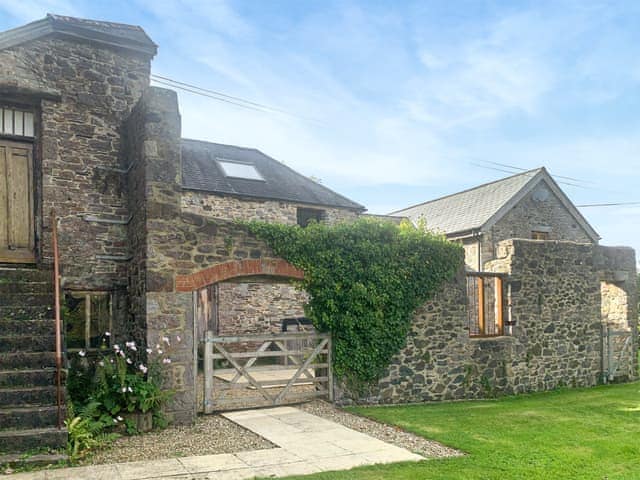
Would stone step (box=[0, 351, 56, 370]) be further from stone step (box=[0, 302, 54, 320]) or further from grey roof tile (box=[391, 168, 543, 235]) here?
grey roof tile (box=[391, 168, 543, 235])

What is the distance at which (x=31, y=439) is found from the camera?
6.17 metres

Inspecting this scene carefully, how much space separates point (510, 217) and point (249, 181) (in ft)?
29.1

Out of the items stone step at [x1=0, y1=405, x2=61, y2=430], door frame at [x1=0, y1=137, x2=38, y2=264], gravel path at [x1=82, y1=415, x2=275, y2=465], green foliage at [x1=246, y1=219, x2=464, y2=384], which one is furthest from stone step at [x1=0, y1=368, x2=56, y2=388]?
green foliage at [x1=246, y1=219, x2=464, y2=384]

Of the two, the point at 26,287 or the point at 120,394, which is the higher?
the point at 26,287

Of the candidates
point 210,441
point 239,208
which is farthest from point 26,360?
point 239,208

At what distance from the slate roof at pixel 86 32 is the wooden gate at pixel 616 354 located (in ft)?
40.3

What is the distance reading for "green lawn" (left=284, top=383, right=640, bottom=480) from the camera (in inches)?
233

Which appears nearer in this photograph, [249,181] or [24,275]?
[24,275]

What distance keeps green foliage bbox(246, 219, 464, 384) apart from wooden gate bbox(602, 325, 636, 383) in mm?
5972

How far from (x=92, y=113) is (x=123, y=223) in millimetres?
2011

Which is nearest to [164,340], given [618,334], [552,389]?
[552,389]

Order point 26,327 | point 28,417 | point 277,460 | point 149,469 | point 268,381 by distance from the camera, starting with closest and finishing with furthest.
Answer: point 149,469
point 277,460
point 28,417
point 26,327
point 268,381

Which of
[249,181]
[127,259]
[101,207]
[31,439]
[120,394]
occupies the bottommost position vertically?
[31,439]

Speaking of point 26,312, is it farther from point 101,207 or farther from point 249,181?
point 249,181
